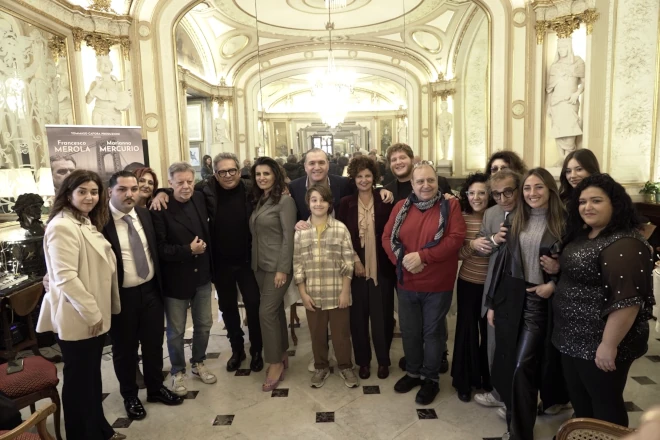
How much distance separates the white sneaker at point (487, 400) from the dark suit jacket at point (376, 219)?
1.04 metres

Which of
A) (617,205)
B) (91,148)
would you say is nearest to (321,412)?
(617,205)

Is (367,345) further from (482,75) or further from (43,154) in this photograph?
(482,75)

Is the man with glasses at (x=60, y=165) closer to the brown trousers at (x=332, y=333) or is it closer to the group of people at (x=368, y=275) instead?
the group of people at (x=368, y=275)

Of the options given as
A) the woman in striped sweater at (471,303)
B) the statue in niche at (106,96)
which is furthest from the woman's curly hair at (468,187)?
the statue in niche at (106,96)

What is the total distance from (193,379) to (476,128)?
1072 centimetres

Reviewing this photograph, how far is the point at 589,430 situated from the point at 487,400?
4.69 ft

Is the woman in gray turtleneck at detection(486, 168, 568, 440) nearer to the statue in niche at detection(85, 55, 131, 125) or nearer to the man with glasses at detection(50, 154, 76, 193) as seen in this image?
the man with glasses at detection(50, 154, 76, 193)

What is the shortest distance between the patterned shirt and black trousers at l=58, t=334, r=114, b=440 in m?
1.35

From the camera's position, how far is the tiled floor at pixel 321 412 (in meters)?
2.63

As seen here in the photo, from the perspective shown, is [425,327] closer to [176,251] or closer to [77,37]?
[176,251]

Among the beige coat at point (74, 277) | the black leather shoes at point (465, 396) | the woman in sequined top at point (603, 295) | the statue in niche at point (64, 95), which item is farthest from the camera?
the statue in niche at point (64, 95)

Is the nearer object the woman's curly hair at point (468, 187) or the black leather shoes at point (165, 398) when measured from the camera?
the woman's curly hair at point (468, 187)

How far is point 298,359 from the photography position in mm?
3721

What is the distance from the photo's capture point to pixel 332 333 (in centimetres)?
317
